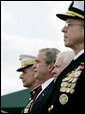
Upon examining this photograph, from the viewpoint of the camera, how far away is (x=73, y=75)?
4570 millimetres

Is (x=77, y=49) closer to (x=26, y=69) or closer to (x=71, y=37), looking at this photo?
(x=71, y=37)

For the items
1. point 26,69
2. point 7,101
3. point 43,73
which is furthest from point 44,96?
point 7,101

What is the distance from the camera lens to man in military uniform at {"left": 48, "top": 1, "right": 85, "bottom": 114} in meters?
4.28

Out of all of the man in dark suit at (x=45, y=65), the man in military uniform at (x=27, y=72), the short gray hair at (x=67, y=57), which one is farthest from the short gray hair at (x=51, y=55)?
the short gray hair at (x=67, y=57)

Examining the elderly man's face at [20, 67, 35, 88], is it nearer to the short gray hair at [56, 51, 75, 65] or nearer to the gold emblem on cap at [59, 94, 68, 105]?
the short gray hair at [56, 51, 75, 65]

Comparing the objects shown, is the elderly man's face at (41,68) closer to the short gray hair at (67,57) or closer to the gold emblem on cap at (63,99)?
the short gray hair at (67,57)

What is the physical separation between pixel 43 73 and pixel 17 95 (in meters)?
6.07

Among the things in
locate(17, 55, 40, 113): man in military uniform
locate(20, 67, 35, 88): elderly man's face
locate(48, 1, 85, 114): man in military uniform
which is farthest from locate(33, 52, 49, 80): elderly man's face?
locate(48, 1, 85, 114): man in military uniform

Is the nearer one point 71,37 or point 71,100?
point 71,100

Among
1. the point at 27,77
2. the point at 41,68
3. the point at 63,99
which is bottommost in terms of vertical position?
the point at 63,99

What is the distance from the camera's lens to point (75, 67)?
4.69m

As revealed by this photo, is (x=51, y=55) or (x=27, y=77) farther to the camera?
(x=27, y=77)

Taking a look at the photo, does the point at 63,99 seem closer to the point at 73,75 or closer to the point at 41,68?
the point at 73,75

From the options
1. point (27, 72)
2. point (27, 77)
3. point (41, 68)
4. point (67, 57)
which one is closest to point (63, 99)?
point (67, 57)
